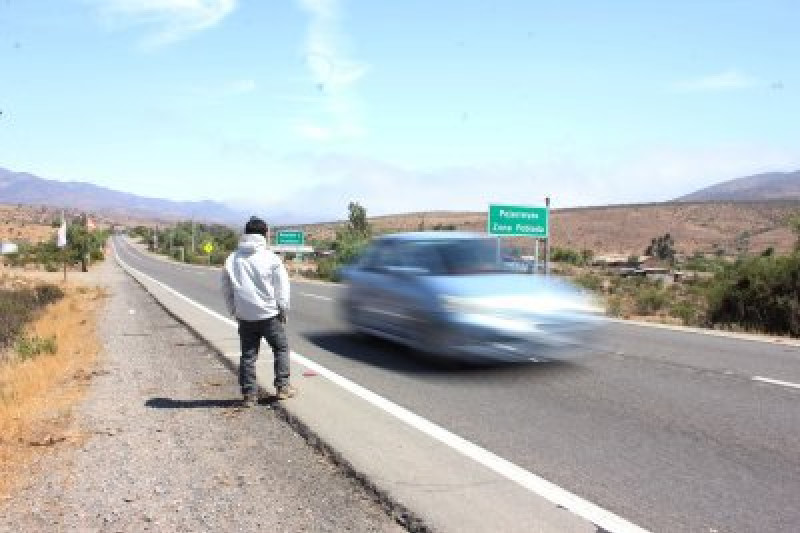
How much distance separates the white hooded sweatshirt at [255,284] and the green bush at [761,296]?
1245 centimetres

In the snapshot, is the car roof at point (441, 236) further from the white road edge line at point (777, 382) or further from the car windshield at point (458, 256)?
the white road edge line at point (777, 382)

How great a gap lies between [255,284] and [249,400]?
1.14 m

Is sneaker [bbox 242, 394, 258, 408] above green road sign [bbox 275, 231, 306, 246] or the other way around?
the other way around

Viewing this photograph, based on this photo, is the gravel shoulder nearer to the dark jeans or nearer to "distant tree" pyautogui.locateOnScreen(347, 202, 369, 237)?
the dark jeans

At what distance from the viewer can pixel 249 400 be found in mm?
8141

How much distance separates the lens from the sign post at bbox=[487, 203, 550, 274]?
25.9m

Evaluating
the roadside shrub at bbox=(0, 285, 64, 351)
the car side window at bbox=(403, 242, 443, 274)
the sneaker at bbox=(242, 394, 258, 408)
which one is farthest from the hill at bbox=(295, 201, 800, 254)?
the sneaker at bbox=(242, 394, 258, 408)

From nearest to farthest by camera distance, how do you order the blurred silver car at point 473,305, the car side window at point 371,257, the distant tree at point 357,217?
the blurred silver car at point 473,305 < the car side window at point 371,257 < the distant tree at point 357,217

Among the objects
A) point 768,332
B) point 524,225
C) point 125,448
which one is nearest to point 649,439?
point 125,448

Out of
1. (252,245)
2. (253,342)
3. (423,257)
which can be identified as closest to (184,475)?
(253,342)

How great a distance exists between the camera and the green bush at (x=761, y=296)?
17.1 m

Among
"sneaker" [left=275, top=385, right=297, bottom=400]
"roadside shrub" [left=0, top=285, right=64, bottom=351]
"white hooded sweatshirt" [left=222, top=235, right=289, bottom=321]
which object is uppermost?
"white hooded sweatshirt" [left=222, top=235, right=289, bottom=321]

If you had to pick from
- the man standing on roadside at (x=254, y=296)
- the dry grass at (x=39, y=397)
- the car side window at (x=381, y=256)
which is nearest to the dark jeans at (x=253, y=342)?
the man standing on roadside at (x=254, y=296)

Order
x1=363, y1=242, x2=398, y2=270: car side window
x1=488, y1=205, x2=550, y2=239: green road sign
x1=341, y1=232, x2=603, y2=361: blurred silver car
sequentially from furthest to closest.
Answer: x1=488, y1=205, x2=550, y2=239: green road sign, x1=363, y1=242, x2=398, y2=270: car side window, x1=341, y1=232, x2=603, y2=361: blurred silver car
